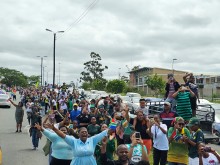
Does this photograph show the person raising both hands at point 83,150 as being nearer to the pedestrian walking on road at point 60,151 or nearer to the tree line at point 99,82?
the pedestrian walking on road at point 60,151

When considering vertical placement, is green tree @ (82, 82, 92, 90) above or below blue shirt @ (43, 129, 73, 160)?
above

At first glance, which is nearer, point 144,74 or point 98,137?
point 98,137

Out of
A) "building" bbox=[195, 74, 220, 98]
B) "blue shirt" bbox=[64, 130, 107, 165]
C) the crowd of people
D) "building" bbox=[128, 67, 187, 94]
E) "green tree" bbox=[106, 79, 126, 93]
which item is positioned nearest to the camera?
the crowd of people

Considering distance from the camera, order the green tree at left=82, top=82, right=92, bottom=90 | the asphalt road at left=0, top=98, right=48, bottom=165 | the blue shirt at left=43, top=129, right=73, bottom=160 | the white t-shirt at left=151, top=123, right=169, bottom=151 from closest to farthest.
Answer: the blue shirt at left=43, top=129, right=73, bottom=160, the white t-shirt at left=151, top=123, right=169, bottom=151, the asphalt road at left=0, top=98, right=48, bottom=165, the green tree at left=82, top=82, right=92, bottom=90

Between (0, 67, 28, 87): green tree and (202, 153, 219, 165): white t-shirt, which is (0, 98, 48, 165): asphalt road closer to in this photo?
(202, 153, 219, 165): white t-shirt

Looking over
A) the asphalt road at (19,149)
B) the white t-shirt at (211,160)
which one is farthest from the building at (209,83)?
the white t-shirt at (211,160)

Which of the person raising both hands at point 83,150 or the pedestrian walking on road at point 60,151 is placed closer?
the person raising both hands at point 83,150

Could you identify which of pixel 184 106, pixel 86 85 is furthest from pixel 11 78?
pixel 184 106

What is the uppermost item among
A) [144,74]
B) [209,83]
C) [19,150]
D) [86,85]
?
[144,74]

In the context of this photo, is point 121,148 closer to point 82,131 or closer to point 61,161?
point 82,131

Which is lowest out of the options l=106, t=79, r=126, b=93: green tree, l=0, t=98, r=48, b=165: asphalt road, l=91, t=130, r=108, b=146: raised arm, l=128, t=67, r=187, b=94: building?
l=0, t=98, r=48, b=165: asphalt road

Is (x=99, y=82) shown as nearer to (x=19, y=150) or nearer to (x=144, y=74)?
(x=144, y=74)

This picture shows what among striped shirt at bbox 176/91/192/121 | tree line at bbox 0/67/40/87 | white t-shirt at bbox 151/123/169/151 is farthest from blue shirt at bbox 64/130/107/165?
tree line at bbox 0/67/40/87

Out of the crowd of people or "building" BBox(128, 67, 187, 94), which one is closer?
the crowd of people
